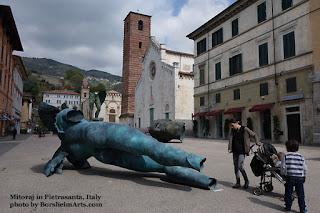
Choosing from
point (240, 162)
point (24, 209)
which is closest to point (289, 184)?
point (240, 162)

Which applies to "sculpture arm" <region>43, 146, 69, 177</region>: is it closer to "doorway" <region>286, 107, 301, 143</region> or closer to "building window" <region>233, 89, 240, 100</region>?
"doorway" <region>286, 107, 301, 143</region>

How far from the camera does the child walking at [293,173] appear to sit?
12.2 ft

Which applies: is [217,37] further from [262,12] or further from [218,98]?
[218,98]

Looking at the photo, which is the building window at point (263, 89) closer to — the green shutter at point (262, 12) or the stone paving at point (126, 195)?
the green shutter at point (262, 12)

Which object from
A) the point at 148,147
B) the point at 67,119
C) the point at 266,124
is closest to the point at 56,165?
the point at 67,119

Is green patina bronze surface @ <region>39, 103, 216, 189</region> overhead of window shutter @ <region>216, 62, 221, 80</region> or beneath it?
beneath

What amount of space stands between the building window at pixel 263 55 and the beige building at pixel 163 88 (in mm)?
12969

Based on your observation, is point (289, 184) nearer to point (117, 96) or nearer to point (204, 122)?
point (204, 122)

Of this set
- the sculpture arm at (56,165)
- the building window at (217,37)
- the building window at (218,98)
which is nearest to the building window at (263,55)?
the building window at (218,98)

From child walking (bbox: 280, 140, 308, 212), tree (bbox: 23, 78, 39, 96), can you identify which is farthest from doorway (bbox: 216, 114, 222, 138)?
tree (bbox: 23, 78, 39, 96)

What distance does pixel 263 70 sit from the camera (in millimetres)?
20172

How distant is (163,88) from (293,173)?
31338mm

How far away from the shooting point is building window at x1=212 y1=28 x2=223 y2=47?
25.6 meters

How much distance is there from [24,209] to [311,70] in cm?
1785
